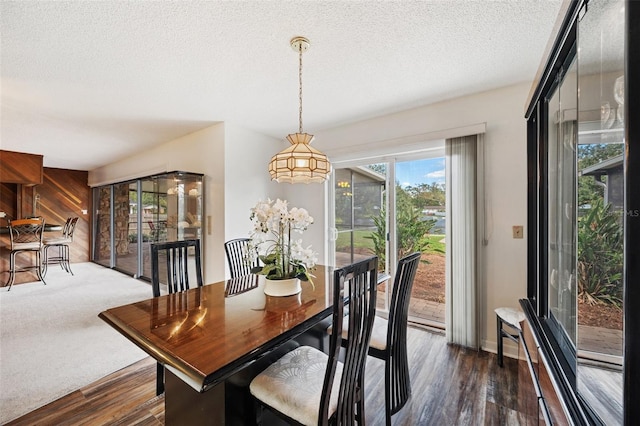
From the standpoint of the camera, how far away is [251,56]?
2066 mm

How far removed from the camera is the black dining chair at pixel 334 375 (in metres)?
1.08

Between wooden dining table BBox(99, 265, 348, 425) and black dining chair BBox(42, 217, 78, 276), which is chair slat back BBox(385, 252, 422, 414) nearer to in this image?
wooden dining table BBox(99, 265, 348, 425)

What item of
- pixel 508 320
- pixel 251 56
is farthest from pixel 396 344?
pixel 251 56

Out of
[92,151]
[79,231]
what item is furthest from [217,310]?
[79,231]

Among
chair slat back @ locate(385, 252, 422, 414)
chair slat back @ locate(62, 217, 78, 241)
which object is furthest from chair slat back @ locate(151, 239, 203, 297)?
chair slat back @ locate(62, 217, 78, 241)

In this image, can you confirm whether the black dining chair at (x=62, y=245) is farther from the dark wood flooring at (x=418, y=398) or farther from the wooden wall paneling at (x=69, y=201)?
the dark wood flooring at (x=418, y=398)

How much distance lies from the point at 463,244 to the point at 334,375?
2.11m

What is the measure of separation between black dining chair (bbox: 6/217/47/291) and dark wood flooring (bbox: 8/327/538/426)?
446cm

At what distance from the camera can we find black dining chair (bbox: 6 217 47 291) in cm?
473

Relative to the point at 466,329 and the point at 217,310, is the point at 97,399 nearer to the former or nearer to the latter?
the point at 217,310

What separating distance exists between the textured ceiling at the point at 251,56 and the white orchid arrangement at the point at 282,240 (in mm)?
1199

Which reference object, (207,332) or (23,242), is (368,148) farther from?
(23,242)

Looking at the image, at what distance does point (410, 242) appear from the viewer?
3.29m

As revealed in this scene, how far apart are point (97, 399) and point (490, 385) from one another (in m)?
2.92
